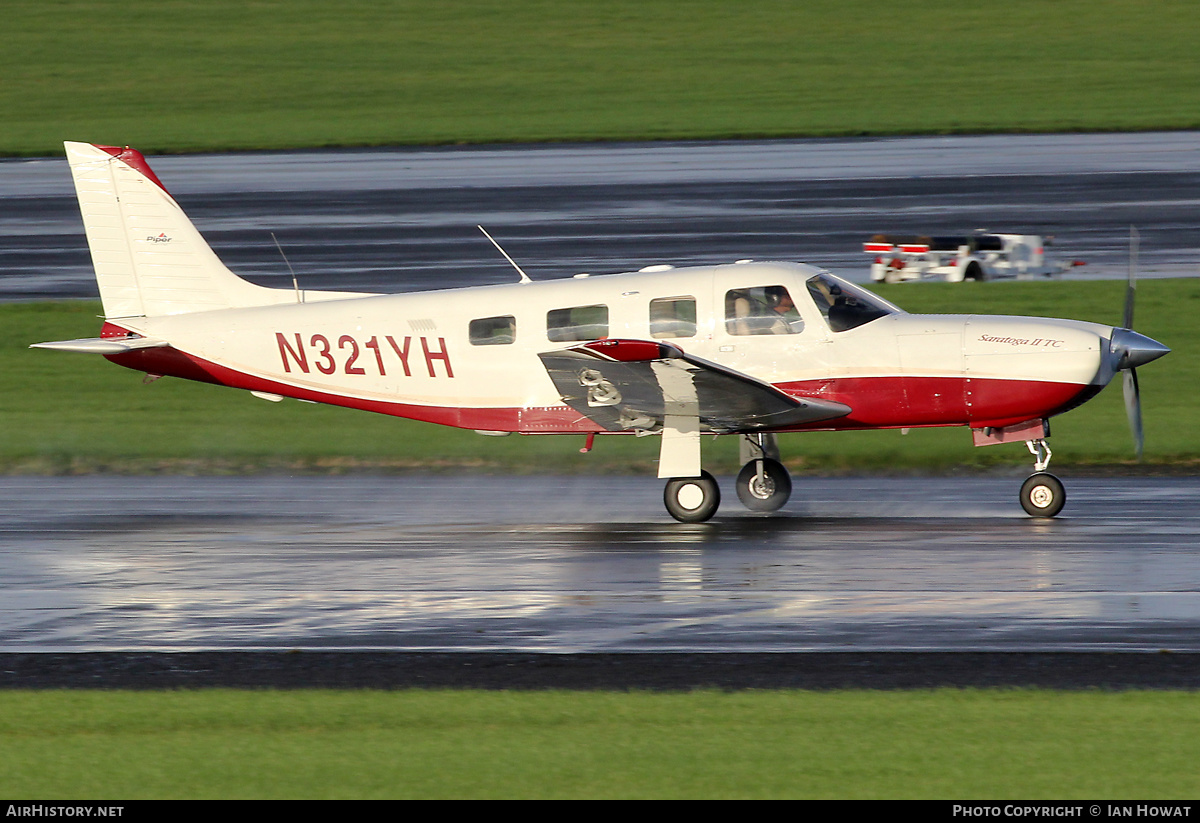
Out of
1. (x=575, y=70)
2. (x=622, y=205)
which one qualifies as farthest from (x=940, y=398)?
(x=575, y=70)

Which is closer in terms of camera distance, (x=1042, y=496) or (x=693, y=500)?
(x=1042, y=496)

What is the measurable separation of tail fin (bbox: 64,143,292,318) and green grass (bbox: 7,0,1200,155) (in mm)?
23360

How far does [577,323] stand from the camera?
1558 cm

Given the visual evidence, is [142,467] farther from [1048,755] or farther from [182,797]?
[1048,755]

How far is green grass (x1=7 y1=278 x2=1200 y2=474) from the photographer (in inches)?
745

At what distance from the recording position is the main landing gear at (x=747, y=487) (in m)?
15.2

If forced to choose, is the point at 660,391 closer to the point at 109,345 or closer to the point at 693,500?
the point at 693,500

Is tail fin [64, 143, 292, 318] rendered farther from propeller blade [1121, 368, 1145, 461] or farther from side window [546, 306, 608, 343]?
propeller blade [1121, 368, 1145, 461]

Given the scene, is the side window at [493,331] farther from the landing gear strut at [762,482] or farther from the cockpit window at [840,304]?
the cockpit window at [840,304]

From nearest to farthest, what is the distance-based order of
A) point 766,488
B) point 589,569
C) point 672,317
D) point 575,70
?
point 589,569 < point 672,317 < point 766,488 < point 575,70

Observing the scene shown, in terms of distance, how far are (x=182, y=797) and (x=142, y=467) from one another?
42.9 ft

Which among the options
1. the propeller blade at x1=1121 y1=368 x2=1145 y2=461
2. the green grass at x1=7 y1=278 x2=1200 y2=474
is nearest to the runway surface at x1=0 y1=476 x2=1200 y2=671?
the propeller blade at x1=1121 y1=368 x2=1145 y2=461

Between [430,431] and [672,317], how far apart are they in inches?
253

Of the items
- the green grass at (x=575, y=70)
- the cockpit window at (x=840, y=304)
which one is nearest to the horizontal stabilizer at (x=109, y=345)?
the cockpit window at (x=840, y=304)
